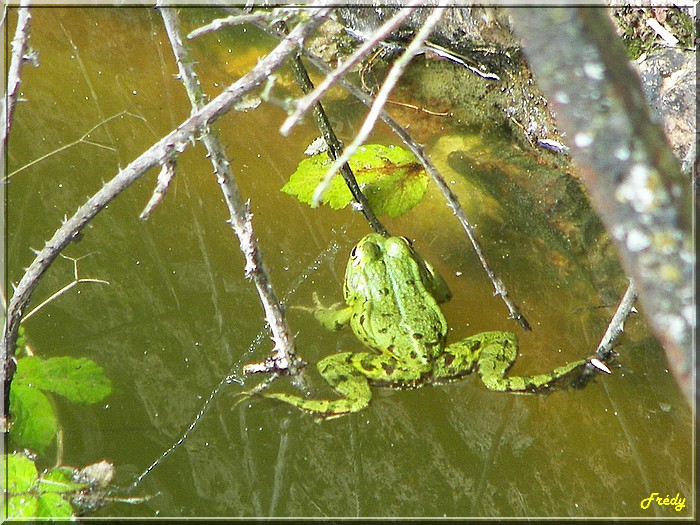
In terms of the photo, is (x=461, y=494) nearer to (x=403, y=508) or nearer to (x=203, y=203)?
(x=403, y=508)

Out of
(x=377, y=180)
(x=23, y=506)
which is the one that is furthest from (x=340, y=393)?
(x=23, y=506)

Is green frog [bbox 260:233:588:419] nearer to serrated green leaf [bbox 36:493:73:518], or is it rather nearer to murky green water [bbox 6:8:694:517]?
murky green water [bbox 6:8:694:517]

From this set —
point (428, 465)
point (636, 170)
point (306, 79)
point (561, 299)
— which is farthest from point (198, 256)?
point (636, 170)

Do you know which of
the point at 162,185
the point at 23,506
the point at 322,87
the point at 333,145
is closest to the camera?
the point at 322,87

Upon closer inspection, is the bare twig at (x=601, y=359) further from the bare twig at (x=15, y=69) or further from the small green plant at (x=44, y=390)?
the bare twig at (x=15, y=69)

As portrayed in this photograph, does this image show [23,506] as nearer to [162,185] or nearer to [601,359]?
[162,185]

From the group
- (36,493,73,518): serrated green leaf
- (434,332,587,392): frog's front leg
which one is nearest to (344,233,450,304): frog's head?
(434,332,587,392): frog's front leg

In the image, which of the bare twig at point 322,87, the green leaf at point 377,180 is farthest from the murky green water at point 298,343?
the bare twig at point 322,87
